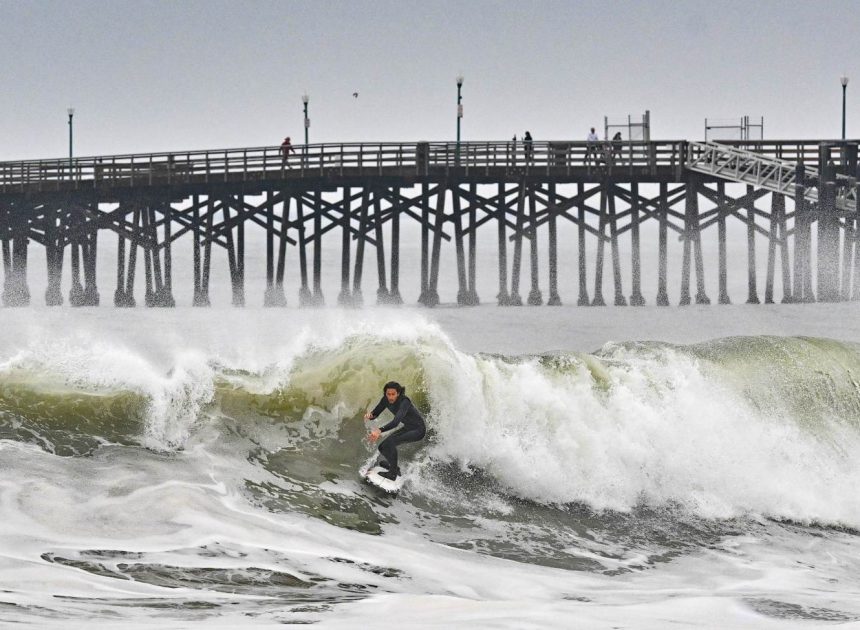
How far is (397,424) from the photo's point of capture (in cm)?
1127

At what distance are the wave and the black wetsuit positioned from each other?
493mm

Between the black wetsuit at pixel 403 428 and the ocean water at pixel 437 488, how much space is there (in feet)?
1.27

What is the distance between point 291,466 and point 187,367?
6.25 ft

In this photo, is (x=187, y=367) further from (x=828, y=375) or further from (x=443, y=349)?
(x=828, y=375)

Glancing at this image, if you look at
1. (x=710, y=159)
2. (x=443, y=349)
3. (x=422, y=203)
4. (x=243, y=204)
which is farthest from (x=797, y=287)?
(x=443, y=349)

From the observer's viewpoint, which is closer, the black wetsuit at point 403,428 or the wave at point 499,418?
the black wetsuit at point 403,428

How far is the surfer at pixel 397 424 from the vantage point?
37.1ft

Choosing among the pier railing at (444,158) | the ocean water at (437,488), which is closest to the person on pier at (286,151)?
the pier railing at (444,158)

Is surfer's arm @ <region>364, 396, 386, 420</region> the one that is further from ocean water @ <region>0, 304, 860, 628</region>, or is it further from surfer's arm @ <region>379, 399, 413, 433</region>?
ocean water @ <region>0, 304, 860, 628</region>

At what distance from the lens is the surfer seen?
11.3 meters

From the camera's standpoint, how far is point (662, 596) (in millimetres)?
9000

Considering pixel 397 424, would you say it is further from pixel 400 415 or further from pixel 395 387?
pixel 395 387

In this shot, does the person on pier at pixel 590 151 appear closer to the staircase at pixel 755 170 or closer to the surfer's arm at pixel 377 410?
the staircase at pixel 755 170

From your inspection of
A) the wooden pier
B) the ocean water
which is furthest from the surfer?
the wooden pier
